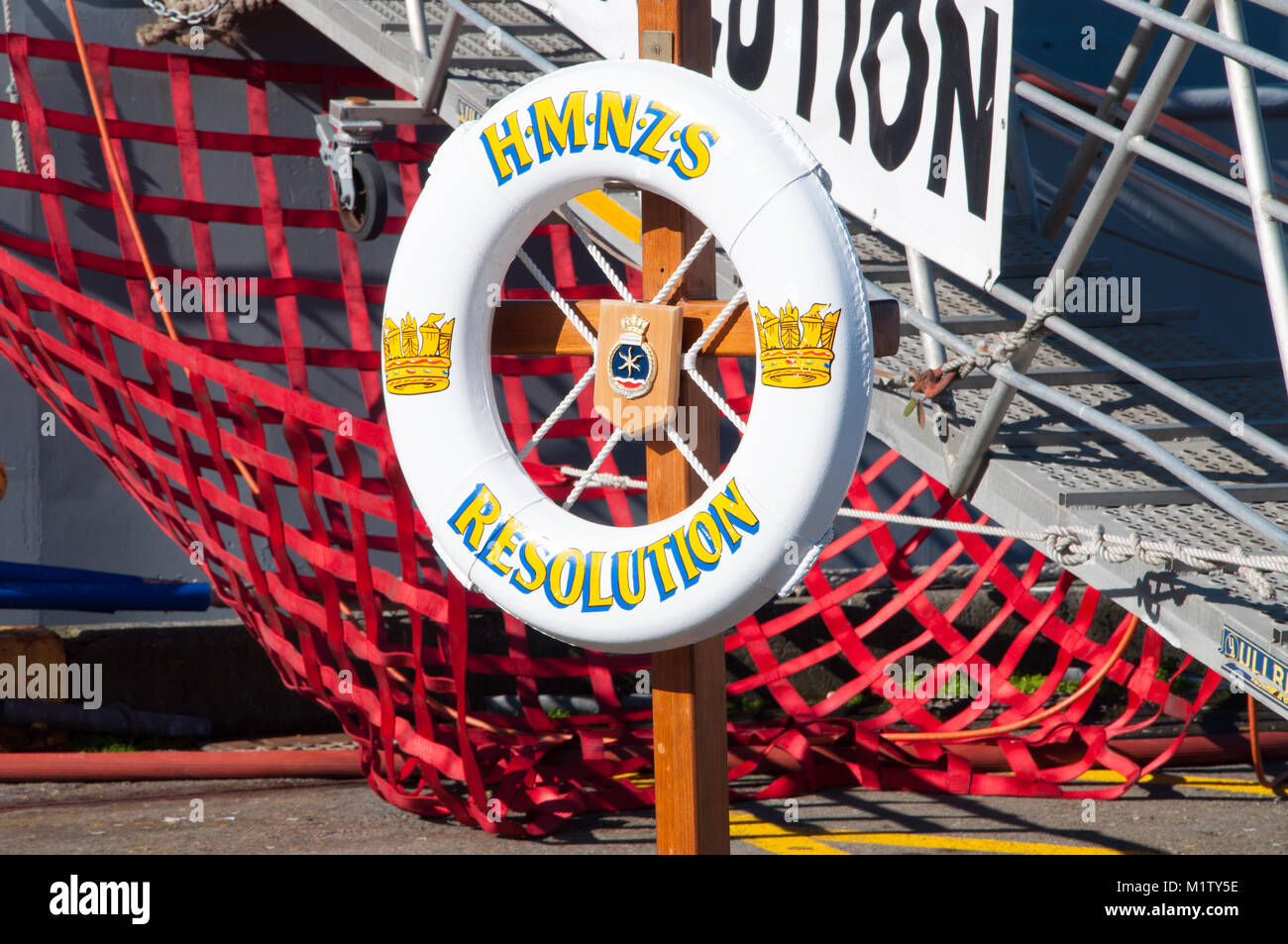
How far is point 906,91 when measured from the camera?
3.28 metres

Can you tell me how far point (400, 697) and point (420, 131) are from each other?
8.44ft

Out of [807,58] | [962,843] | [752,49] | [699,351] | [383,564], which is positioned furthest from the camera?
[383,564]

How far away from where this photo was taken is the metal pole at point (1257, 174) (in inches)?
110

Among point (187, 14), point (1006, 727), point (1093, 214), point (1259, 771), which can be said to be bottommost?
point (1259, 771)

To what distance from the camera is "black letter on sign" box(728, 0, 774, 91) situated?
3.59 metres

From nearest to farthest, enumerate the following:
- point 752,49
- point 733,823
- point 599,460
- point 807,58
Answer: point 599,460, point 807,58, point 752,49, point 733,823

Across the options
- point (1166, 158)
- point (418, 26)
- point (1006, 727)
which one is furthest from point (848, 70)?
point (1006, 727)

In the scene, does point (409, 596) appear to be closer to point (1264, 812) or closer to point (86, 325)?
point (86, 325)

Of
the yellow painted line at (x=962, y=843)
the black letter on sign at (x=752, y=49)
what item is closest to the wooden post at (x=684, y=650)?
the black letter on sign at (x=752, y=49)

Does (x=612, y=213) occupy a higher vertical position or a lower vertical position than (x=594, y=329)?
higher

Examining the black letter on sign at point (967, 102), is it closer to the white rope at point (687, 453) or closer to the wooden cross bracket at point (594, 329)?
the wooden cross bracket at point (594, 329)

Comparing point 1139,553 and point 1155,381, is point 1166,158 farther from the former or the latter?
point 1139,553

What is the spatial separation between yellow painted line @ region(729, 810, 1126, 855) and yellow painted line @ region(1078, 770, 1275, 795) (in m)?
0.82

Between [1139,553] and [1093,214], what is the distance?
79cm
